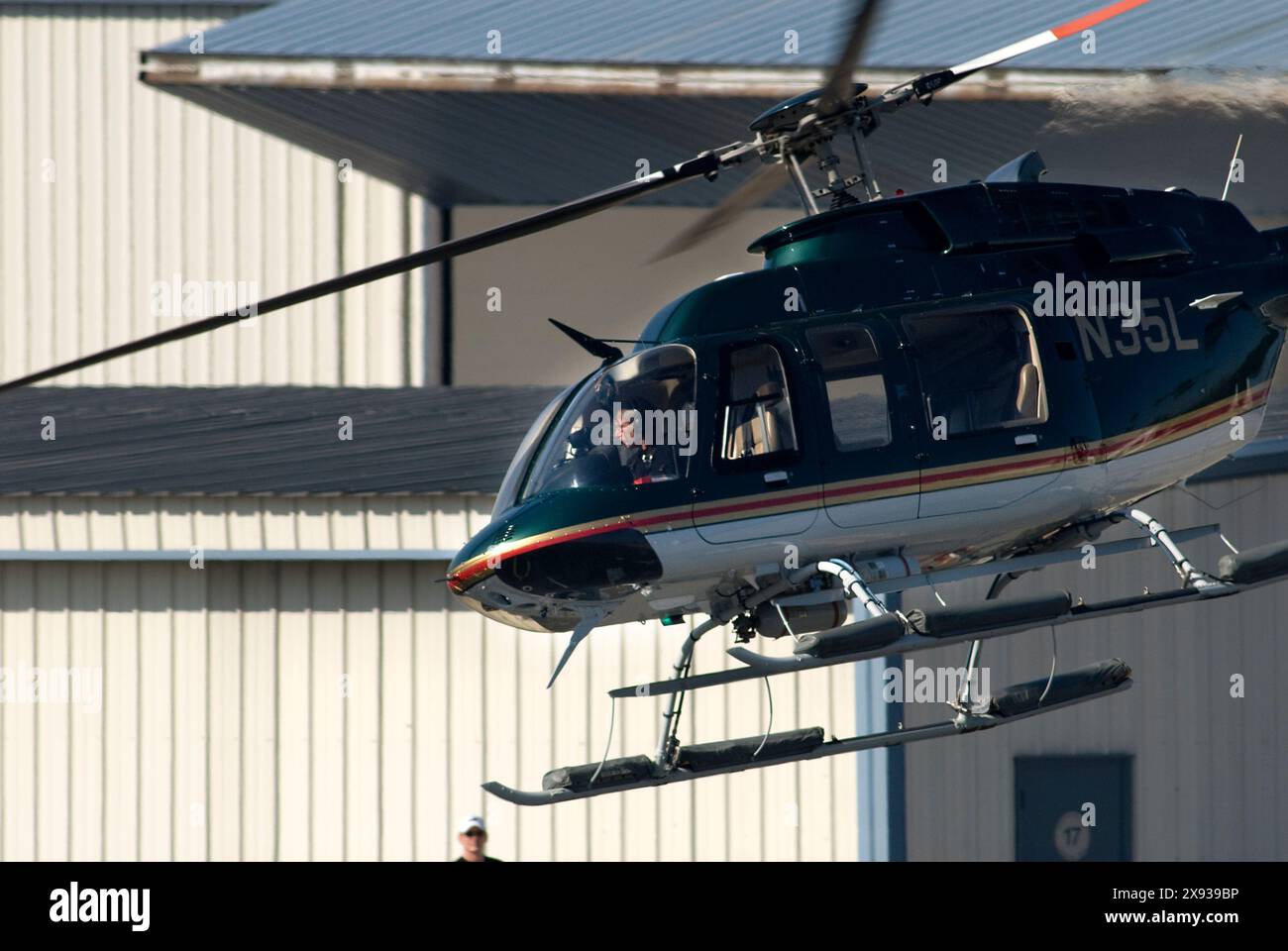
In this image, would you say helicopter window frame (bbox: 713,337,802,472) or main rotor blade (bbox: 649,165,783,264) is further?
main rotor blade (bbox: 649,165,783,264)

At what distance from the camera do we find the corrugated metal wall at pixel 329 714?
16578 mm

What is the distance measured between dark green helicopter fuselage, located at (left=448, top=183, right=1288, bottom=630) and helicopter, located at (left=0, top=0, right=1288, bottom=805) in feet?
0.05

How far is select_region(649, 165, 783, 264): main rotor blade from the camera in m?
11.3

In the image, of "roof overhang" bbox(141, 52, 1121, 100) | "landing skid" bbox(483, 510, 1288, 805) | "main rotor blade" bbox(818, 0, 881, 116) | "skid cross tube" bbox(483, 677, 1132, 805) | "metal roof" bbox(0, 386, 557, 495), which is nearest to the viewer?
"main rotor blade" bbox(818, 0, 881, 116)

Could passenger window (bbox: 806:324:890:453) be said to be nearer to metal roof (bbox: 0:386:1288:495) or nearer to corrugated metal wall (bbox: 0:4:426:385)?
metal roof (bbox: 0:386:1288:495)

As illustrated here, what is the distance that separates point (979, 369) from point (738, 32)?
26.1 feet

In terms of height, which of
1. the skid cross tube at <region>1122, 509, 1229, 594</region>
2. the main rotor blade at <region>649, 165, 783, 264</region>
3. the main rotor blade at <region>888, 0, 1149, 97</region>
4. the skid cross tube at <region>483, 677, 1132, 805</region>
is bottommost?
the skid cross tube at <region>483, 677, 1132, 805</region>

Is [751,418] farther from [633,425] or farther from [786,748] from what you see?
[786,748]

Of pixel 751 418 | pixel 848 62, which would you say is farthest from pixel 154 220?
pixel 848 62

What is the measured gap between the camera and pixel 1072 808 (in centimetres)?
1756

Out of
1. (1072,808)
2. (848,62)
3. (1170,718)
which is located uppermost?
(848,62)

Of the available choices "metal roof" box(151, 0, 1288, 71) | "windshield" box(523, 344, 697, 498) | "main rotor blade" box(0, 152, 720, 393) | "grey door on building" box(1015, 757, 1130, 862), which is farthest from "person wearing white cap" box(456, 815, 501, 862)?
"metal roof" box(151, 0, 1288, 71)

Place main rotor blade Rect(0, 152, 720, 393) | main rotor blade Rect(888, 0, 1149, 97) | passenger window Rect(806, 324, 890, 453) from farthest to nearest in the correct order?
passenger window Rect(806, 324, 890, 453) < main rotor blade Rect(888, 0, 1149, 97) < main rotor blade Rect(0, 152, 720, 393)

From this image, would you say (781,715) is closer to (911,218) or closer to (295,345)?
(911,218)
